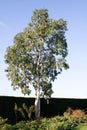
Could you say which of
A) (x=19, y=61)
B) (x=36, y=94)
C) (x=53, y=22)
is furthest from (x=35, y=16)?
(x=36, y=94)

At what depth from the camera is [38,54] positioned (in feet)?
130

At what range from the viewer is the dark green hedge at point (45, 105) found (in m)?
32.1

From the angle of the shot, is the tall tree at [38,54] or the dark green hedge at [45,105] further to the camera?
the tall tree at [38,54]

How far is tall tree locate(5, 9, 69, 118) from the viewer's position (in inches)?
1523

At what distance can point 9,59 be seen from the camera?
39.1 meters

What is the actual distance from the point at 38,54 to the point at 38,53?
0.10m

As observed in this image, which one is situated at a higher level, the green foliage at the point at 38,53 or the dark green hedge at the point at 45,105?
the green foliage at the point at 38,53

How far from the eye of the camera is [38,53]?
3975cm

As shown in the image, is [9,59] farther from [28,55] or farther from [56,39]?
[56,39]

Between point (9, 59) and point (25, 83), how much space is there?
290 cm

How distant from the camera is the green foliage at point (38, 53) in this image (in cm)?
3872

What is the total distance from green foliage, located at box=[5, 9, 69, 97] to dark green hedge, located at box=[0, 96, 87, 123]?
1.59 metres

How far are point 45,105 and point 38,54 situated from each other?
17.1 feet

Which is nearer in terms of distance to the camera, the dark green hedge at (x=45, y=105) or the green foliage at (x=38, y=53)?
the dark green hedge at (x=45, y=105)
